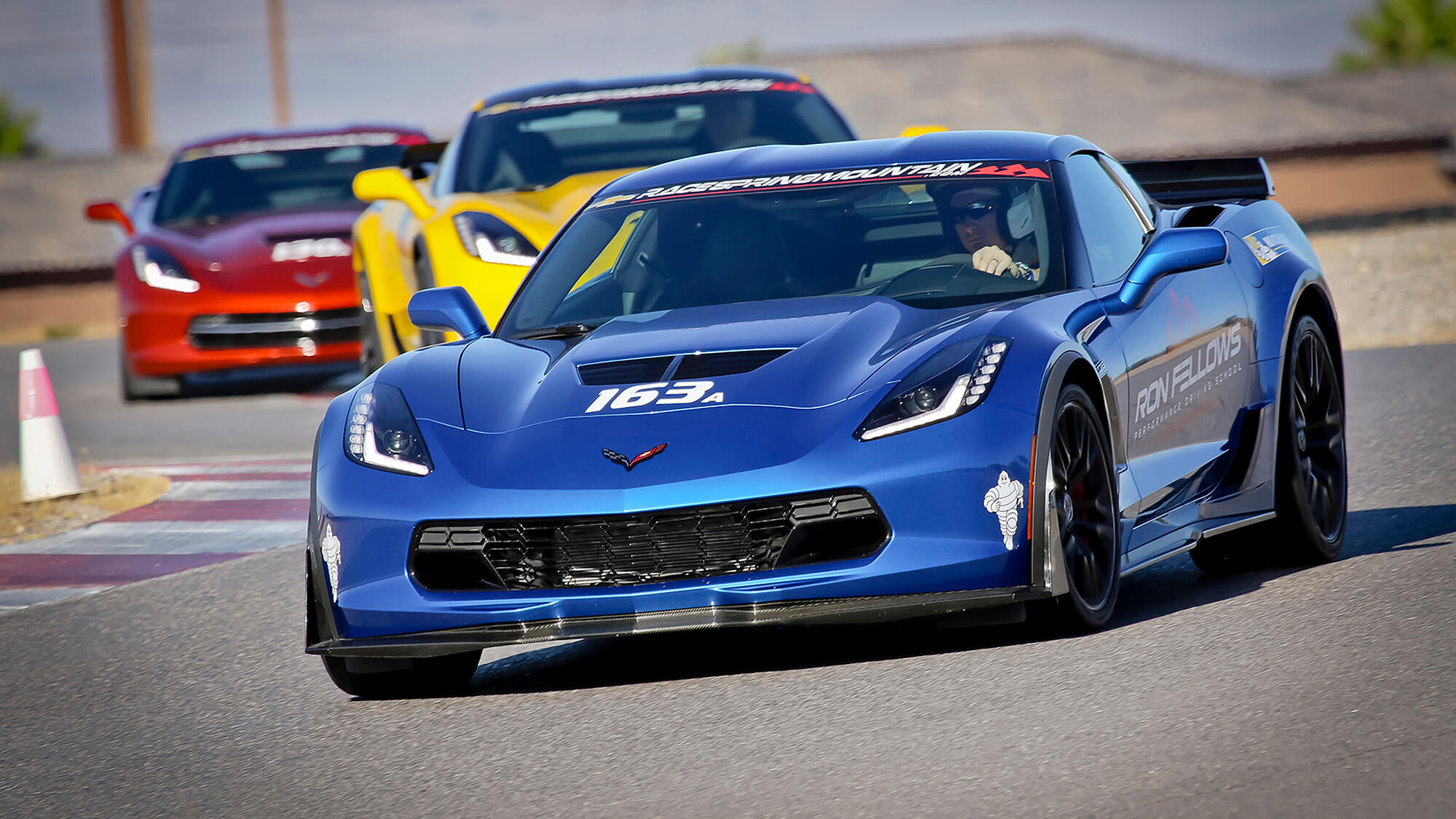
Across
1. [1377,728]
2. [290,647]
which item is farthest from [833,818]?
[290,647]

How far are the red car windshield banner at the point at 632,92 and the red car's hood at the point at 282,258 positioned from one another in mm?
3153

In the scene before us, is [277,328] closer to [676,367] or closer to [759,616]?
[676,367]

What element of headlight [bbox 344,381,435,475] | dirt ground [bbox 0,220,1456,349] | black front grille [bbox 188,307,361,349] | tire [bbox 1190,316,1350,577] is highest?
headlight [bbox 344,381,435,475]

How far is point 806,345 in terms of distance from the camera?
5.19m

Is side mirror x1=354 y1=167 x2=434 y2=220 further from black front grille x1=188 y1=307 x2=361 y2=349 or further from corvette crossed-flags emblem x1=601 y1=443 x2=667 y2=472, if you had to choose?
corvette crossed-flags emblem x1=601 y1=443 x2=667 y2=472

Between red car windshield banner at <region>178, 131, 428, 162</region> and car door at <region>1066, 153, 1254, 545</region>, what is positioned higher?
car door at <region>1066, 153, 1254, 545</region>

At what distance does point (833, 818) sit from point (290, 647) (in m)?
2.91

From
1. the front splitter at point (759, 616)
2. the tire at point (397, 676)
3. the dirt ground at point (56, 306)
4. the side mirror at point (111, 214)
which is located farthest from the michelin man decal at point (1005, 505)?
the dirt ground at point (56, 306)

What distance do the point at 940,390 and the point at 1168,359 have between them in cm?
114

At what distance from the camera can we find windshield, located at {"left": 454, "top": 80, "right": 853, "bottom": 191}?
33.0 ft

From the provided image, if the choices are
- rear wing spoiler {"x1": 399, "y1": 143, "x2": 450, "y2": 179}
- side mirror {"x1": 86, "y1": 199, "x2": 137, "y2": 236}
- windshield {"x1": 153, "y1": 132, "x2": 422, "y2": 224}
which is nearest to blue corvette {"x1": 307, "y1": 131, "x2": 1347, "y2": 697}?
rear wing spoiler {"x1": 399, "y1": 143, "x2": 450, "y2": 179}

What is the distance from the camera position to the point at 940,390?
16.2 ft

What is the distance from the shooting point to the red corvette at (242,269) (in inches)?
523

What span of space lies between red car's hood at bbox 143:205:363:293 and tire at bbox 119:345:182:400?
109cm
